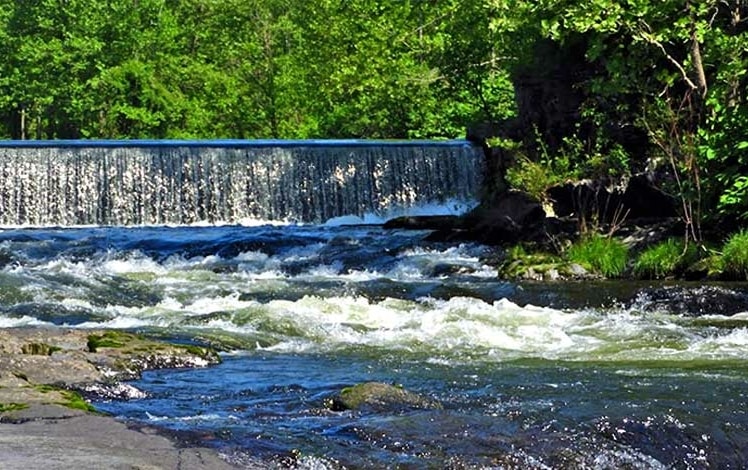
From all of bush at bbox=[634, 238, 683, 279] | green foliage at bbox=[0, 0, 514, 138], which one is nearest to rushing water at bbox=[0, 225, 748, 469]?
bush at bbox=[634, 238, 683, 279]

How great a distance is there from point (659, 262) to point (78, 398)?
10854 millimetres

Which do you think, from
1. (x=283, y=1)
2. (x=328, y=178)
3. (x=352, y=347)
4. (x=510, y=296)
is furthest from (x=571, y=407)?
(x=283, y=1)

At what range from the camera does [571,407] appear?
28.1ft

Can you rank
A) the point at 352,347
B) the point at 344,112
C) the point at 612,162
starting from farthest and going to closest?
the point at 344,112 → the point at 612,162 → the point at 352,347

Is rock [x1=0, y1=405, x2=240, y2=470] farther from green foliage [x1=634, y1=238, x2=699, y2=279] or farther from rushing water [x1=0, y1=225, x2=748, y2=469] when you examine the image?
green foliage [x1=634, y1=238, x2=699, y2=279]

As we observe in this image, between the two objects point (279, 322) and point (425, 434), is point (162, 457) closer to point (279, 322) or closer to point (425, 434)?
point (425, 434)

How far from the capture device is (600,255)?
18203 millimetres

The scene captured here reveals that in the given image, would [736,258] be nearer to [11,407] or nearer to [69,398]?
[69,398]

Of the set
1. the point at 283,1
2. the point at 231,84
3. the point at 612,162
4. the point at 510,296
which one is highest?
the point at 283,1

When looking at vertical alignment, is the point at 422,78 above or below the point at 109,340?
above

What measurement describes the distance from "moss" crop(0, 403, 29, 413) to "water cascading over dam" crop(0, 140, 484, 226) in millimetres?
20316

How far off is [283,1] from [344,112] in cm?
1033

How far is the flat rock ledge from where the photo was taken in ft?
21.2

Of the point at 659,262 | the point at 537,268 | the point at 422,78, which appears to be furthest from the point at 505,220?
the point at 422,78
